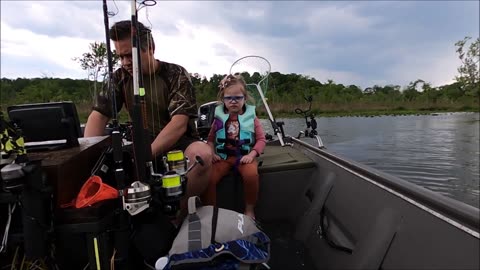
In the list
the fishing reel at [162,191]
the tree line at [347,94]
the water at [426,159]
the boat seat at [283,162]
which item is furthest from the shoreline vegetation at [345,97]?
the fishing reel at [162,191]

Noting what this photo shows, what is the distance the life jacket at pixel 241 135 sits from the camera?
9.32ft

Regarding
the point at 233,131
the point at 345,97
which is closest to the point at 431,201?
the point at 233,131

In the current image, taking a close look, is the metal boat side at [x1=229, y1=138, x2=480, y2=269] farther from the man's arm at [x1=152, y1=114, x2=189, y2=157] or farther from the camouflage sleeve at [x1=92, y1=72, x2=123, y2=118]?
the camouflage sleeve at [x1=92, y1=72, x2=123, y2=118]

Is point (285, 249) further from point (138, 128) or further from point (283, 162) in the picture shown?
point (138, 128)

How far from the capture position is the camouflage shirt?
225cm

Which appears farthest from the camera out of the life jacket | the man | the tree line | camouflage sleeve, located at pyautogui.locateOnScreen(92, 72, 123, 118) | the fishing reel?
the tree line

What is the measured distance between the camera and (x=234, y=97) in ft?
9.42

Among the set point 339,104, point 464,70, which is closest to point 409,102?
point 339,104

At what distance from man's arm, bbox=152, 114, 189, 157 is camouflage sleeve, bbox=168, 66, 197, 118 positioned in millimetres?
46

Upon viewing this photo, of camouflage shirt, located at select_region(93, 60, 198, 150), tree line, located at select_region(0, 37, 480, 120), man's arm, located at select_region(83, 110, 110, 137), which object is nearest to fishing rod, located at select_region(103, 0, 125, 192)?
camouflage shirt, located at select_region(93, 60, 198, 150)

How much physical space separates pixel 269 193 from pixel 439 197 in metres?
1.60

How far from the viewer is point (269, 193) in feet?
9.25

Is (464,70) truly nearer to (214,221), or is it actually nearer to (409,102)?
(409,102)

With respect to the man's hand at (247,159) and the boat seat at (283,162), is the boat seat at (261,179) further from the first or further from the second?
the man's hand at (247,159)
